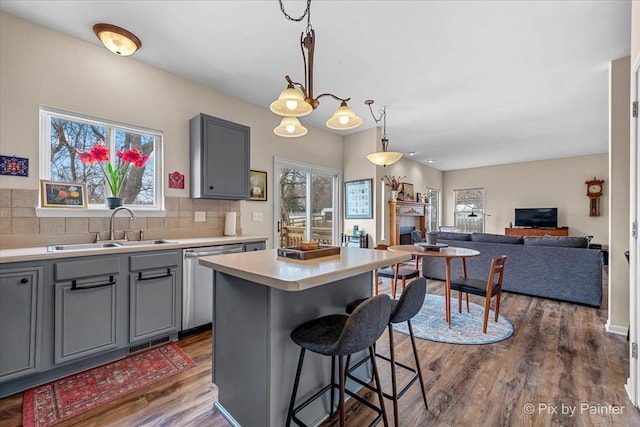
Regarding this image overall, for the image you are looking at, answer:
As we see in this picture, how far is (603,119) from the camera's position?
4488 millimetres

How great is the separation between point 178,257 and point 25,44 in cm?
207

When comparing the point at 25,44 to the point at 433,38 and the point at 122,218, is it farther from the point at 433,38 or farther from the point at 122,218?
the point at 433,38

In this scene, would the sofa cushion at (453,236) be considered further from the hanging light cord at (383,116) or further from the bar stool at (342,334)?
the bar stool at (342,334)

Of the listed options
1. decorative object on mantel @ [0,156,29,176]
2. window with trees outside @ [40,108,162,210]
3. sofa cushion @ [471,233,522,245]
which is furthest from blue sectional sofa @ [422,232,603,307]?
decorative object on mantel @ [0,156,29,176]

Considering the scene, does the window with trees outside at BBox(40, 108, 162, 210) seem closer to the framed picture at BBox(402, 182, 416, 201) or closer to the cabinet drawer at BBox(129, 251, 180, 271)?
the cabinet drawer at BBox(129, 251, 180, 271)

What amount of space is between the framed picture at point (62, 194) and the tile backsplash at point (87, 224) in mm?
64

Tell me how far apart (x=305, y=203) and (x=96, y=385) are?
3464 millimetres

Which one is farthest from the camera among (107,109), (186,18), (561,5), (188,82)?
(188,82)

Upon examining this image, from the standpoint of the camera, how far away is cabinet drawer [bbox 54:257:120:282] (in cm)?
197

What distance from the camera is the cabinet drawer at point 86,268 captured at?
197 cm

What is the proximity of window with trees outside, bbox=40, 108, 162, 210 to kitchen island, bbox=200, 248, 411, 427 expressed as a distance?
1835mm

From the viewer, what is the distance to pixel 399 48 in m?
2.66

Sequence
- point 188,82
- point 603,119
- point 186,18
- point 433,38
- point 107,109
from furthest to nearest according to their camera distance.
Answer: point 603,119 < point 188,82 < point 107,109 < point 433,38 < point 186,18

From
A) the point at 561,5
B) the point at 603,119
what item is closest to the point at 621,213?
the point at 561,5
